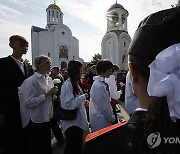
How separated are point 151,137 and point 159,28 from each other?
36 centimetres

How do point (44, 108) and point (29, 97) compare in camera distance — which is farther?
point (44, 108)

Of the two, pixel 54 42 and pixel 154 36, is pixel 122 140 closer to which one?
pixel 154 36

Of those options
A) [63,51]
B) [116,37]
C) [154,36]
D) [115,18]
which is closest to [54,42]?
[63,51]

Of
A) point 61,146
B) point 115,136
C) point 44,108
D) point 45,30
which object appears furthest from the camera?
point 45,30

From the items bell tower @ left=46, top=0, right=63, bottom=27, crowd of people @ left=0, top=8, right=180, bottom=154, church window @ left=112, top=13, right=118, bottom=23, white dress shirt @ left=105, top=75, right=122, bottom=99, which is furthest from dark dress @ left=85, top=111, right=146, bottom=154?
bell tower @ left=46, top=0, right=63, bottom=27

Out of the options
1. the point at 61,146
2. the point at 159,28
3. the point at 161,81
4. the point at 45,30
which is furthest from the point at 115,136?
the point at 45,30

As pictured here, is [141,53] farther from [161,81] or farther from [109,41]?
[109,41]

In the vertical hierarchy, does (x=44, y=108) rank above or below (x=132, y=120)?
below

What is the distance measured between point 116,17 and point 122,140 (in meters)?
45.6

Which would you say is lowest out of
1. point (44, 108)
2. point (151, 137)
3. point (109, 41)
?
point (44, 108)

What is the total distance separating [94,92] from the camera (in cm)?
309

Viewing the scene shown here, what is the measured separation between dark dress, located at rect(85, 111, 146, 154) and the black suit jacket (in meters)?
2.29

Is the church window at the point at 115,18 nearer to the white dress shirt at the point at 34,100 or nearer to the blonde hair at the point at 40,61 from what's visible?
the blonde hair at the point at 40,61

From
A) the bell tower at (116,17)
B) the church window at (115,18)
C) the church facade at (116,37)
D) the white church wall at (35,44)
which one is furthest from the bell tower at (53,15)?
the church window at (115,18)
